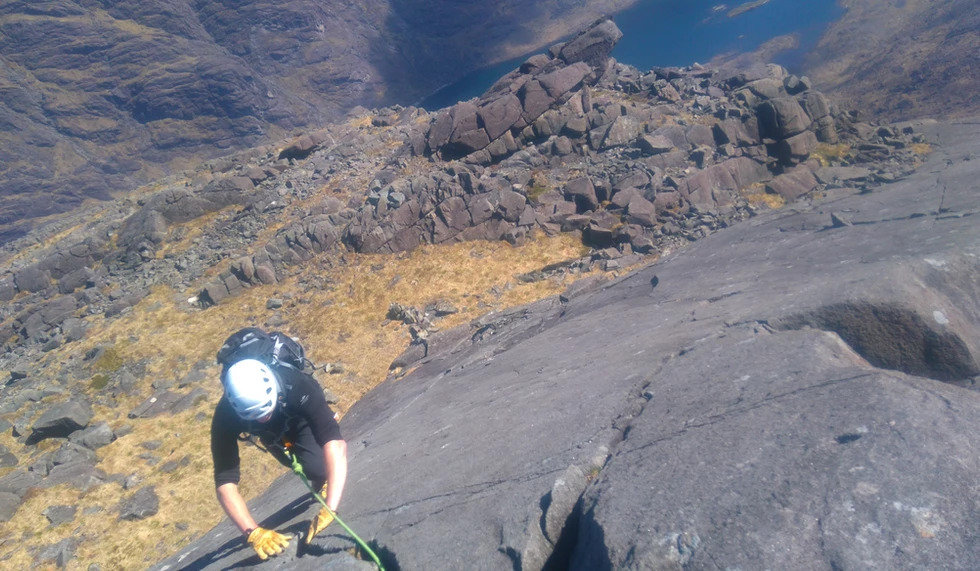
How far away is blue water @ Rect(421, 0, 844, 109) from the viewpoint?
64.5 m

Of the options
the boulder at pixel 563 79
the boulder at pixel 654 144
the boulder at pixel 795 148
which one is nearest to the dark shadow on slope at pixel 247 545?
the boulder at pixel 654 144

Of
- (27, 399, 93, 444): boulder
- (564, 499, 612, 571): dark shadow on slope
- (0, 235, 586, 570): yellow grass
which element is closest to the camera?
(564, 499, 612, 571): dark shadow on slope

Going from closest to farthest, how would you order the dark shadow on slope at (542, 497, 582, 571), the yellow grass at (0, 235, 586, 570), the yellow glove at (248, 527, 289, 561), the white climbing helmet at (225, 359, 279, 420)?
1. the dark shadow on slope at (542, 497, 582, 571)
2. the white climbing helmet at (225, 359, 279, 420)
3. the yellow glove at (248, 527, 289, 561)
4. the yellow grass at (0, 235, 586, 570)

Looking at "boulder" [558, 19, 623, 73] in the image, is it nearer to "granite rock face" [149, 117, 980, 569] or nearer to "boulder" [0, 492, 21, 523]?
"granite rock face" [149, 117, 980, 569]

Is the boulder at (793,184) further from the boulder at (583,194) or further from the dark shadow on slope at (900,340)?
the dark shadow on slope at (900,340)

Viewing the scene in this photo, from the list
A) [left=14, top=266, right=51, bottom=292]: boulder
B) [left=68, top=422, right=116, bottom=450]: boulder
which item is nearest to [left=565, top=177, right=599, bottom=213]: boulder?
[left=68, top=422, right=116, bottom=450]: boulder

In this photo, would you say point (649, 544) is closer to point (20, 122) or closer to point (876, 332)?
point (876, 332)

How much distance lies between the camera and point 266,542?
4.35 metres

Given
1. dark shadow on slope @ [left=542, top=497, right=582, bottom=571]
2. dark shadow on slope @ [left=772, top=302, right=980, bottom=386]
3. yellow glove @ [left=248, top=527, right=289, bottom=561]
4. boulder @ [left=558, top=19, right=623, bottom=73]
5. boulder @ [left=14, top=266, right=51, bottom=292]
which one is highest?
boulder @ [left=558, top=19, right=623, bottom=73]

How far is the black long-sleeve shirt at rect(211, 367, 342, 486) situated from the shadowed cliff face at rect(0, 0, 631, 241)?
132601 mm

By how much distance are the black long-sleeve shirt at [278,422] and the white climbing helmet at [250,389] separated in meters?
0.26

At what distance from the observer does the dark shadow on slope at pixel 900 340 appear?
453 centimetres

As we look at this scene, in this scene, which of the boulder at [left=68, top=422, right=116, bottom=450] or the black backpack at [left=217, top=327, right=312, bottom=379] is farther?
the boulder at [left=68, top=422, right=116, bottom=450]

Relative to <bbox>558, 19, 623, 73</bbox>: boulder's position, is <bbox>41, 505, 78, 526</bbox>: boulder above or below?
below
